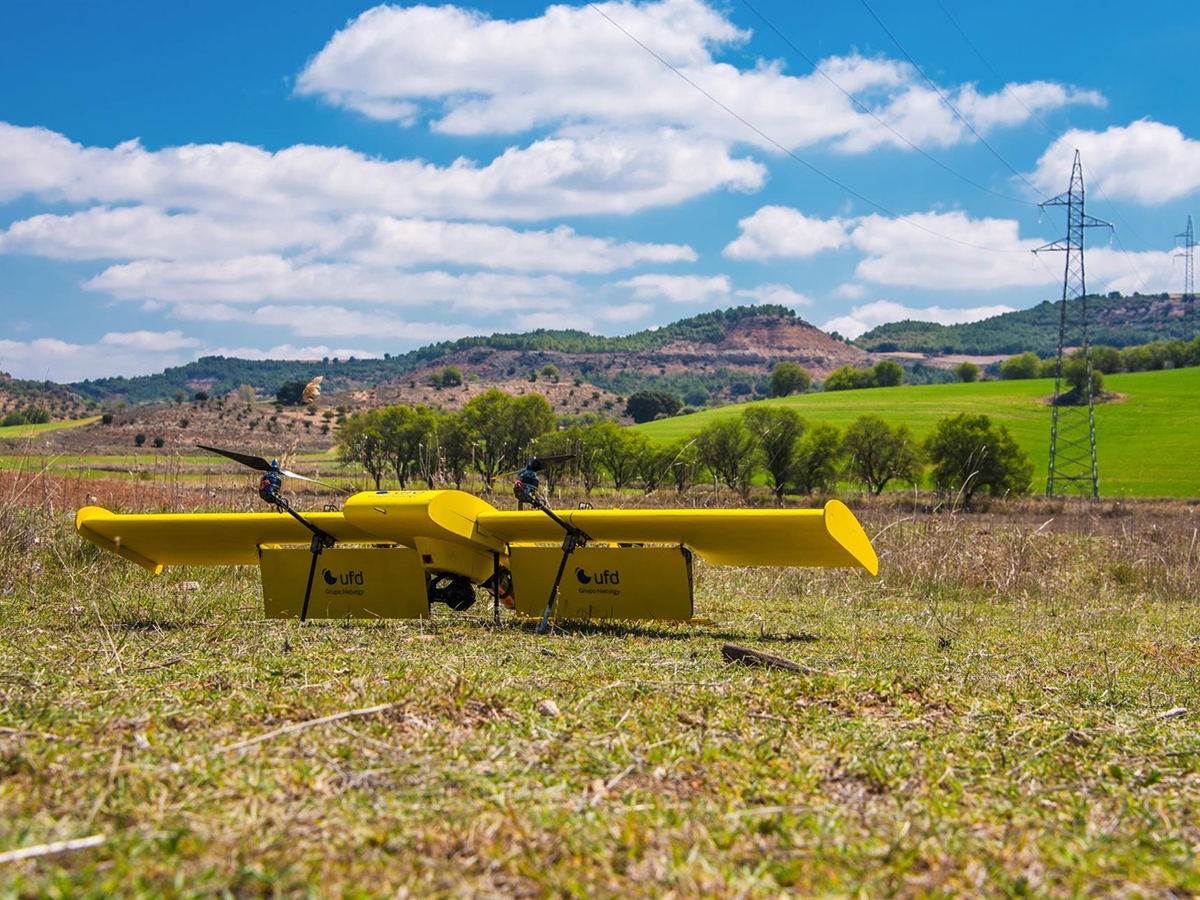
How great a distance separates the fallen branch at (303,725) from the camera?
3633 millimetres

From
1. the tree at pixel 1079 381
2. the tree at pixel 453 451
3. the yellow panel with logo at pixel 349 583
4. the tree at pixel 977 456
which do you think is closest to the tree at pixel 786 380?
the tree at pixel 1079 381

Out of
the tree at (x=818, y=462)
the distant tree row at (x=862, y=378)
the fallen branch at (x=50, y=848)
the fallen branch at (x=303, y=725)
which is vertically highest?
the distant tree row at (x=862, y=378)

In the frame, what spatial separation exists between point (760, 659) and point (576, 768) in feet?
7.45

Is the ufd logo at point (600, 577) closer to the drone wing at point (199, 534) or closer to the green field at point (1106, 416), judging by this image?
the drone wing at point (199, 534)

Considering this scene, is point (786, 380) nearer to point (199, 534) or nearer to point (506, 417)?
point (506, 417)

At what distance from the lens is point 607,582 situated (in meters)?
8.23

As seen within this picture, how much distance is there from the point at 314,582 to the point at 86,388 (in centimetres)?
20818

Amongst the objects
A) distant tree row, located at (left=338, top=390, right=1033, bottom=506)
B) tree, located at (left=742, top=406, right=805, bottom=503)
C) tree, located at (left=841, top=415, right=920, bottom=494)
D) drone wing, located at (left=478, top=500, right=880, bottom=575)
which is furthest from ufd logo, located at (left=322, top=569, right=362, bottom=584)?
tree, located at (left=841, top=415, right=920, bottom=494)

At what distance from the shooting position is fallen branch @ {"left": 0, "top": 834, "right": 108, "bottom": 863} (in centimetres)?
257

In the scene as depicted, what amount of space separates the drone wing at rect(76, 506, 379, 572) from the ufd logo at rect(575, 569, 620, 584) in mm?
1818

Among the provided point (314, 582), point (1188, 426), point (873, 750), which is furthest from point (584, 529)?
point (1188, 426)

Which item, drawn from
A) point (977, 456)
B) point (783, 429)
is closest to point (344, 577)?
point (783, 429)

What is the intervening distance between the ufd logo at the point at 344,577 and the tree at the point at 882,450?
2123 inches

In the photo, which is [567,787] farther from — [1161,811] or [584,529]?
[584,529]
